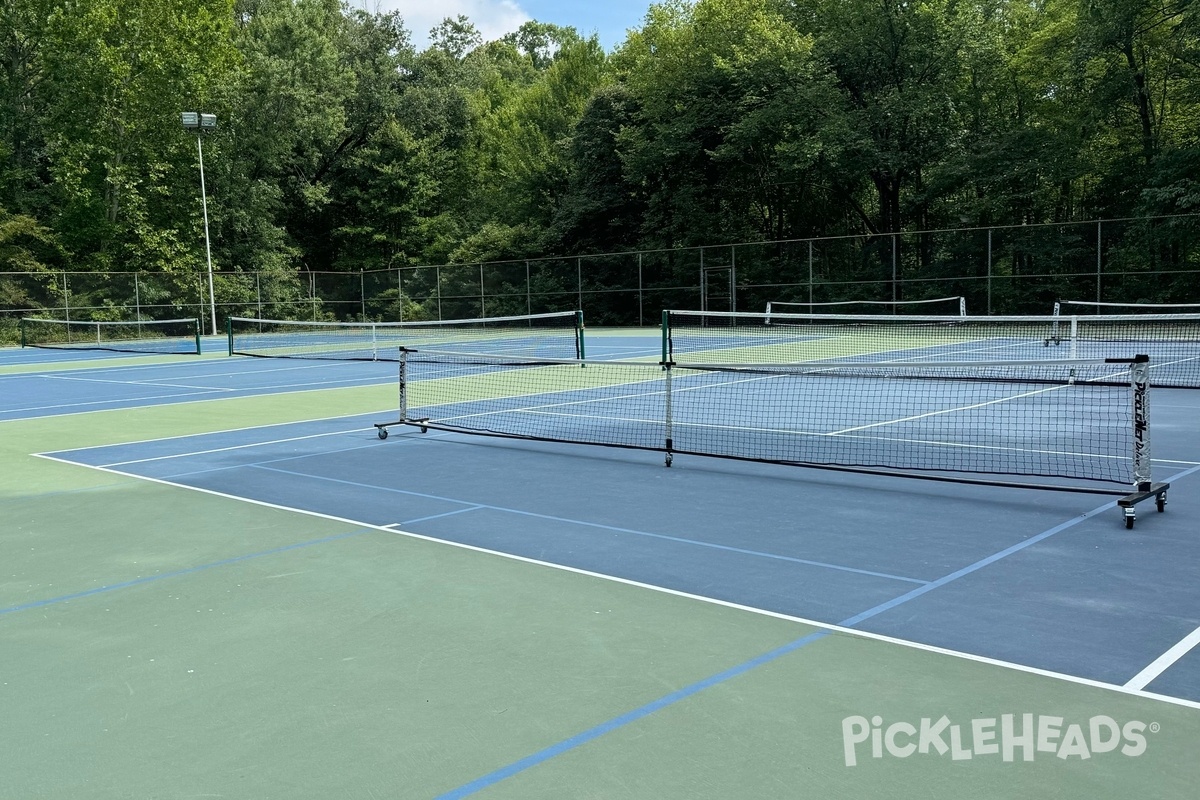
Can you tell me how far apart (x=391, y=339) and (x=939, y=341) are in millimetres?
17871

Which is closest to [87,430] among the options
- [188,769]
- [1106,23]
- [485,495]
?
[485,495]

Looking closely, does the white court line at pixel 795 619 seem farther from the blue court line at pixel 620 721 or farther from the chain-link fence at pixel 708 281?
the chain-link fence at pixel 708 281

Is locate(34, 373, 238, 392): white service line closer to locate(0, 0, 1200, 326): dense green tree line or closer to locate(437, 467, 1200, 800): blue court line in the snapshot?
locate(437, 467, 1200, 800): blue court line

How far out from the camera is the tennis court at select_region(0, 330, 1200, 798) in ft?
11.6

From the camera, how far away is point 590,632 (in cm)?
495

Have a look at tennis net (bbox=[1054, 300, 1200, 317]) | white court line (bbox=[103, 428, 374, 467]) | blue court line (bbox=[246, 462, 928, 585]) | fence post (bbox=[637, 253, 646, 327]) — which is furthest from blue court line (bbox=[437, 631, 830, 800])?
fence post (bbox=[637, 253, 646, 327])

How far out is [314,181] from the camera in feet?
190

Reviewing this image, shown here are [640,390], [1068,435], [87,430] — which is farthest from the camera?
[640,390]

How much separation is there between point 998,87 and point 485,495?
39.7 meters

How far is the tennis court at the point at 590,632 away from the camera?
353 cm

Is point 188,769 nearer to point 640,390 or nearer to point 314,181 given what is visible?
point 640,390

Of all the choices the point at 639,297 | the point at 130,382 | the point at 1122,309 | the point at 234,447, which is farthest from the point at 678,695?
the point at 639,297

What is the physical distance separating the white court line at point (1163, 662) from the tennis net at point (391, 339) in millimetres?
14295

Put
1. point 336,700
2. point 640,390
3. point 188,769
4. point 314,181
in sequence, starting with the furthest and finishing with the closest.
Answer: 1. point 314,181
2. point 640,390
3. point 336,700
4. point 188,769
